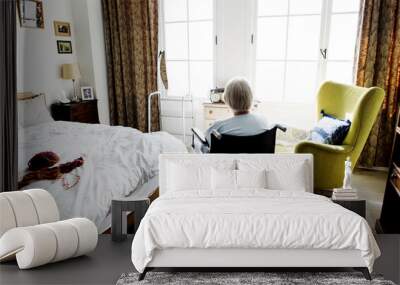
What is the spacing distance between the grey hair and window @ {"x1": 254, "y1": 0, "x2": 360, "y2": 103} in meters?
1.76

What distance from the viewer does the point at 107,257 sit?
212 centimetres

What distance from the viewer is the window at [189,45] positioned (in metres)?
4.59

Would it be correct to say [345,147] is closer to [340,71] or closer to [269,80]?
[340,71]

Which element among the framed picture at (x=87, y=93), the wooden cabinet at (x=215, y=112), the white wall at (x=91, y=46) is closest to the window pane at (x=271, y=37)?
the wooden cabinet at (x=215, y=112)

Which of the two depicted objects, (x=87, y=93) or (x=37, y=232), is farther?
(x=87, y=93)

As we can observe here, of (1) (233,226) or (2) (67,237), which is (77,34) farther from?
(1) (233,226)

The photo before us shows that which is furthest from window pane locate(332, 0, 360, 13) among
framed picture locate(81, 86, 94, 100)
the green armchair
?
framed picture locate(81, 86, 94, 100)

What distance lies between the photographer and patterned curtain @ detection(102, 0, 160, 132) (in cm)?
449

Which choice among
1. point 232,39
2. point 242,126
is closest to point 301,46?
point 232,39

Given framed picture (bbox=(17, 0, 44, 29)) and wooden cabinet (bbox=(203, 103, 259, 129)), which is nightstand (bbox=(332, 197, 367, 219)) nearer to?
wooden cabinet (bbox=(203, 103, 259, 129))

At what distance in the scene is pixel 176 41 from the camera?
478 cm

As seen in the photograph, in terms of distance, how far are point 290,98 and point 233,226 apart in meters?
3.08

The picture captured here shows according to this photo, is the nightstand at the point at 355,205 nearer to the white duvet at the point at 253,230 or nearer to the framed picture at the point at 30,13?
the white duvet at the point at 253,230

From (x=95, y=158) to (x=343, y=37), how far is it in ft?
9.96
